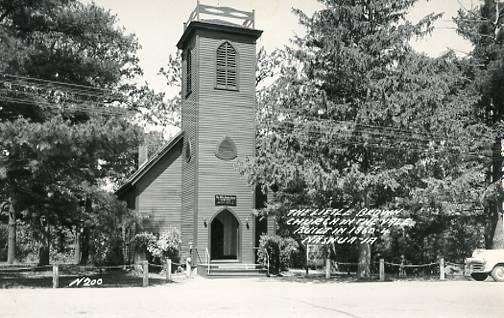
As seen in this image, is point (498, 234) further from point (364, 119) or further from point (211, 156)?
point (211, 156)

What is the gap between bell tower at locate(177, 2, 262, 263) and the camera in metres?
26.9

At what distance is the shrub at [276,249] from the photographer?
2689cm

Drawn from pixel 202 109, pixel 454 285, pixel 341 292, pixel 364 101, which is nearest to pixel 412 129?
pixel 364 101

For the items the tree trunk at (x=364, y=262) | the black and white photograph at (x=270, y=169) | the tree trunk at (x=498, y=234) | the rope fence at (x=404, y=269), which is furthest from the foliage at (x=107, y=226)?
the tree trunk at (x=498, y=234)

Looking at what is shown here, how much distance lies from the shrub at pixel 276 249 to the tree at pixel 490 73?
383 inches

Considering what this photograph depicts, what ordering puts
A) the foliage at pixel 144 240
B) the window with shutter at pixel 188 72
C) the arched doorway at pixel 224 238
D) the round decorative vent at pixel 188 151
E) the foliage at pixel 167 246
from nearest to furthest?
the foliage at pixel 167 246 → the foliage at pixel 144 240 → the round decorative vent at pixel 188 151 → the window with shutter at pixel 188 72 → the arched doorway at pixel 224 238

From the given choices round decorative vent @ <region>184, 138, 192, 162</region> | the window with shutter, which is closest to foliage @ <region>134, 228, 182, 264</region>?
round decorative vent @ <region>184, 138, 192, 162</region>

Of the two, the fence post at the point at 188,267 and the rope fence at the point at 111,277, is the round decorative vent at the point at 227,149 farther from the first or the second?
the rope fence at the point at 111,277

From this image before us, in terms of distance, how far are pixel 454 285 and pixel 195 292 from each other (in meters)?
9.44

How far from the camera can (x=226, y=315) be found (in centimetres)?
1246

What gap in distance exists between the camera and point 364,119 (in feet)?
72.2

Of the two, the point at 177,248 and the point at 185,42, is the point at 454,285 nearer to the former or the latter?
the point at 177,248

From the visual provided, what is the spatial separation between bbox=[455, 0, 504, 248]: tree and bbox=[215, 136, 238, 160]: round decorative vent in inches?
450

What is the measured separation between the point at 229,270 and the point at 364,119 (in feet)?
29.4
